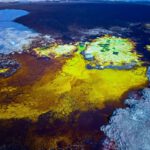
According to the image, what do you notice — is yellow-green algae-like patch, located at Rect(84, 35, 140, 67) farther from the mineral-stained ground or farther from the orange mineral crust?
the orange mineral crust

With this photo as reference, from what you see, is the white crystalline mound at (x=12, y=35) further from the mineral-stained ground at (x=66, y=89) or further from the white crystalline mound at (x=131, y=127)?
the white crystalline mound at (x=131, y=127)

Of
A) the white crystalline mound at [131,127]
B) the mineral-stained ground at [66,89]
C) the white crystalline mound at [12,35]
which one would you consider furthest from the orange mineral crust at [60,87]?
the white crystalline mound at [12,35]

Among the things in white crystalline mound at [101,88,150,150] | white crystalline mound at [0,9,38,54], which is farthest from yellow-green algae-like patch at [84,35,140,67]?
white crystalline mound at [0,9,38,54]

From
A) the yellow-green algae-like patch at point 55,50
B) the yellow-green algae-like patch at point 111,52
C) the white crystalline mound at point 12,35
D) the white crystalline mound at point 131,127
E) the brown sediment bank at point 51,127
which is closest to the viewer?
the white crystalline mound at point 131,127

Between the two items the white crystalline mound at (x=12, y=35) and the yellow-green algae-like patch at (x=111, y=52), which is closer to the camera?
the yellow-green algae-like patch at (x=111, y=52)

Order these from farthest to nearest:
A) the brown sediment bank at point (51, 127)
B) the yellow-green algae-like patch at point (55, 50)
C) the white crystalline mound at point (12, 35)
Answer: the white crystalline mound at point (12, 35)
the yellow-green algae-like patch at point (55, 50)
the brown sediment bank at point (51, 127)

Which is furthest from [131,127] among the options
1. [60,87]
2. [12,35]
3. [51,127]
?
[12,35]

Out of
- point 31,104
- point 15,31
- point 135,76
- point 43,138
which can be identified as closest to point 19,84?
point 31,104

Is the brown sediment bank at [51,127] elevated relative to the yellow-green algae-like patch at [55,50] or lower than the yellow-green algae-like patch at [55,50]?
lower
